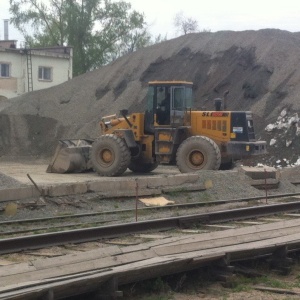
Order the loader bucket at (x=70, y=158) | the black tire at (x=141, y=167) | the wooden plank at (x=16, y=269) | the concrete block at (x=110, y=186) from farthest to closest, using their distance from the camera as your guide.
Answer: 1. the black tire at (x=141, y=167)
2. the loader bucket at (x=70, y=158)
3. the concrete block at (x=110, y=186)
4. the wooden plank at (x=16, y=269)

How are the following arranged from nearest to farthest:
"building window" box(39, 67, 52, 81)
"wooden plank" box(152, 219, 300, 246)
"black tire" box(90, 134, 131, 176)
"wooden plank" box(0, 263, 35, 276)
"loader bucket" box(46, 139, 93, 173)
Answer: "wooden plank" box(0, 263, 35, 276) < "wooden plank" box(152, 219, 300, 246) < "black tire" box(90, 134, 131, 176) < "loader bucket" box(46, 139, 93, 173) < "building window" box(39, 67, 52, 81)

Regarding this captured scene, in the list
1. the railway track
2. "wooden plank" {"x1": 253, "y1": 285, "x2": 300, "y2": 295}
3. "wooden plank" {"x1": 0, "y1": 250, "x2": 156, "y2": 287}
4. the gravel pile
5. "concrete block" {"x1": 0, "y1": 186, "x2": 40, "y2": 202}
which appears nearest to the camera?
"wooden plank" {"x1": 0, "y1": 250, "x2": 156, "y2": 287}

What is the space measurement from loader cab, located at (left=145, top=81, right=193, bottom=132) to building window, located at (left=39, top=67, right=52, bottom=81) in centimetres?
3250

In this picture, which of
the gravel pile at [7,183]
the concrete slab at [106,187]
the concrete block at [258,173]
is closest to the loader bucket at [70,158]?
the concrete block at [258,173]

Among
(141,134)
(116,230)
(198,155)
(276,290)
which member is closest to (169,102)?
(141,134)

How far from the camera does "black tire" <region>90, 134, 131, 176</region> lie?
25.8m

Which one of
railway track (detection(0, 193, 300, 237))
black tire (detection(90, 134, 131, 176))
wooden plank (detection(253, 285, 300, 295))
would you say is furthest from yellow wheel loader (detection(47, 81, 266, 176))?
wooden plank (detection(253, 285, 300, 295))

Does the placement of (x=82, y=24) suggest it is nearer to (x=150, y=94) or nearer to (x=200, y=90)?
(x=200, y=90)

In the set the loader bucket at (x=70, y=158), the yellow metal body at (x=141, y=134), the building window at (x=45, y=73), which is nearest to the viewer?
the yellow metal body at (x=141, y=134)

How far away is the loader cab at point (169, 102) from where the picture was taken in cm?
2500

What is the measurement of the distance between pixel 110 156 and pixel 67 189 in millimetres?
8456

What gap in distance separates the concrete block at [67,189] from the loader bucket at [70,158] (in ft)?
29.6

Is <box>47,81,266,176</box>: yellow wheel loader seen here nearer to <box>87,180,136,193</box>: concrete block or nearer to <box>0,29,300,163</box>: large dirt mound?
<box>87,180,136,193</box>: concrete block

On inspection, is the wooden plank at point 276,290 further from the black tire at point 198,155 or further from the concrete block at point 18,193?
the black tire at point 198,155
